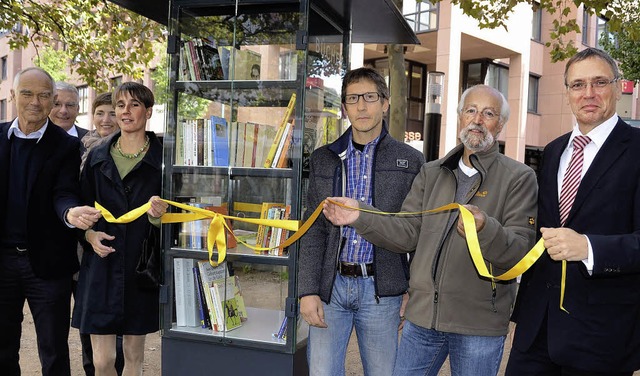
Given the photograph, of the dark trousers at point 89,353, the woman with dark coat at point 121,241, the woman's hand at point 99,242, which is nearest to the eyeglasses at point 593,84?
the woman with dark coat at point 121,241

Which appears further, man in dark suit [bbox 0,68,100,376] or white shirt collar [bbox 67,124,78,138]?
white shirt collar [bbox 67,124,78,138]

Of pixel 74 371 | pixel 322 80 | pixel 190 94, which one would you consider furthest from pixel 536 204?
pixel 74 371

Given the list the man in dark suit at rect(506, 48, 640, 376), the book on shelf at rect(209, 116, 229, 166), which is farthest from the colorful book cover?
the man in dark suit at rect(506, 48, 640, 376)

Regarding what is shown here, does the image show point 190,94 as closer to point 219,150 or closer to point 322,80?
point 219,150

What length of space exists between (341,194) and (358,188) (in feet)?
0.33

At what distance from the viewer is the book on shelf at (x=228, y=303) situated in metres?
3.69

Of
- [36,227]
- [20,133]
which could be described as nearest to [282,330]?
[36,227]

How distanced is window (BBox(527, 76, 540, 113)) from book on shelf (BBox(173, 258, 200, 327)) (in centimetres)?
2274

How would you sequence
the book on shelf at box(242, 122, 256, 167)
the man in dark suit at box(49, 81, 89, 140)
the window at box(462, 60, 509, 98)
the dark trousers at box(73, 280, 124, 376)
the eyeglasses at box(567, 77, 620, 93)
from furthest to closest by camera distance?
the window at box(462, 60, 509, 98) < the man in dark suit at box(49, 81, 89, 140) < the dark trousers at box(73, 280, 124, 376) < the book on shelf at box(242, 122, 256, 167) < the eyeglasses at box(567, 77, 620, 93)

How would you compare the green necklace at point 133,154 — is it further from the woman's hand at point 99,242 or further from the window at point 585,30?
the window at point 585,30

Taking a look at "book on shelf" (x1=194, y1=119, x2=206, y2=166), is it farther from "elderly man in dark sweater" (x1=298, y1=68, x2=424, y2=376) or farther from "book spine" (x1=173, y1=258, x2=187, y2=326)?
"elderly man in dark sweater" (x1=298, y1=68, x2=424, y2=376)

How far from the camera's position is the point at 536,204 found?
269 cm

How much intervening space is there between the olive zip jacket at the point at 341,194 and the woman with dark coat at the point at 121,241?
1059 millimetres

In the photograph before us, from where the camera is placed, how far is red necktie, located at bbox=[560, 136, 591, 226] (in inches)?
97.4
